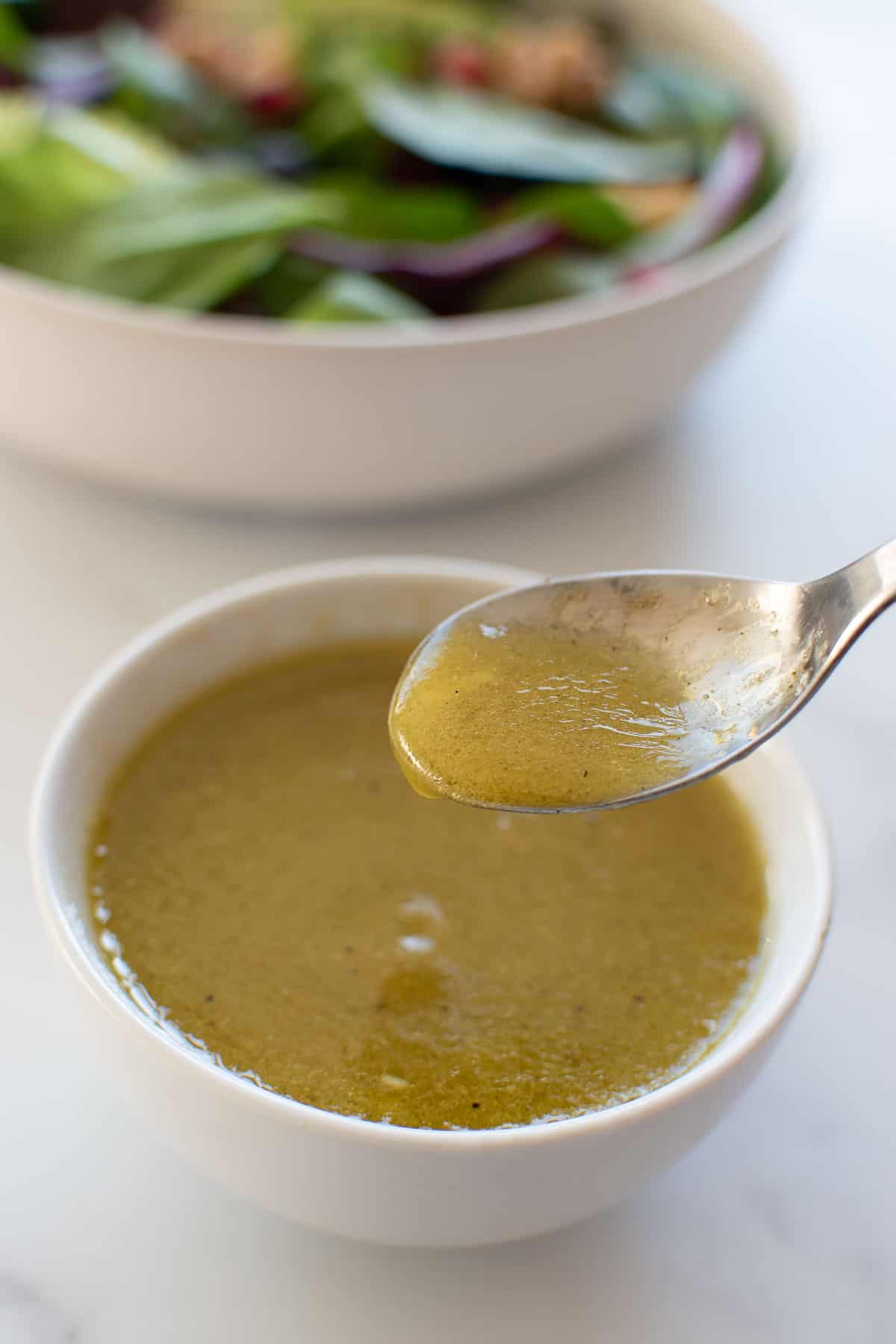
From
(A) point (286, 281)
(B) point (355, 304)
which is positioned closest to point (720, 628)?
(B) point (355, 304)

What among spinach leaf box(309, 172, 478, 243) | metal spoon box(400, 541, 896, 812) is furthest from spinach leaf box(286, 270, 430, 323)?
metal spoon box(400, 541, 896, 812)

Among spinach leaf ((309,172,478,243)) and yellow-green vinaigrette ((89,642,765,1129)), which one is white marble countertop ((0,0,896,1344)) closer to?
yellow-green vinaigrette ((89,642,765,1129))

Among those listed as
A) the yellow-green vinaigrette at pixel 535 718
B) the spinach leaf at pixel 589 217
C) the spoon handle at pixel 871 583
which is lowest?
the yellow-green vinaigrette at pixel 535 718

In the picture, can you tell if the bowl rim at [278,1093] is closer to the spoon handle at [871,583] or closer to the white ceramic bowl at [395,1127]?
the white ceramic bowl at [395,1127]

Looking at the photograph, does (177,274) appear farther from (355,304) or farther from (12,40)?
(12,40)

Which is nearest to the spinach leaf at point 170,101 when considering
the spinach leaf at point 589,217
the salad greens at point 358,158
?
the salad greens at point 358,158

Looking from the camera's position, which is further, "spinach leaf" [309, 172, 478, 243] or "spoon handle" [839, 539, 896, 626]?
"spinach leaf" [309, 172, 478, 243]
